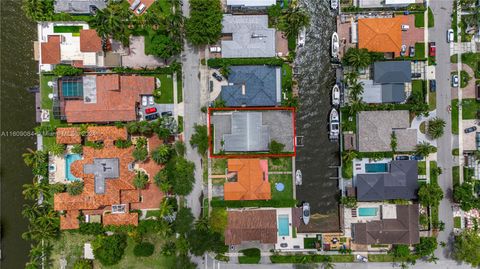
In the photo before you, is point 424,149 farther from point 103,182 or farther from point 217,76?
point 103,182

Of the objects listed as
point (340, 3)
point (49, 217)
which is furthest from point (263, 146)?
point (49, 217)

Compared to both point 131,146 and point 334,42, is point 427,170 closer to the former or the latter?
point 334,42

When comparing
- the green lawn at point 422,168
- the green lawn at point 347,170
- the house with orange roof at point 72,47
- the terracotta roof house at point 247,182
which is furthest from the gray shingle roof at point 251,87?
the green lawn at point 422,168

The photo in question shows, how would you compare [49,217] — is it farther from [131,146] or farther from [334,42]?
[334,42]

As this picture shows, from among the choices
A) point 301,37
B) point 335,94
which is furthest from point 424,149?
point 301,37

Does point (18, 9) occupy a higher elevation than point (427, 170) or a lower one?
higher

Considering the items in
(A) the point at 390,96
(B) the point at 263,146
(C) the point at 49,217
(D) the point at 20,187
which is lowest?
(C) the point at 49,217

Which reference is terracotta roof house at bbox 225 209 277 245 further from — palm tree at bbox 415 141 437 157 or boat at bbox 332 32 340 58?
boat at bbox 332 32 340 58
